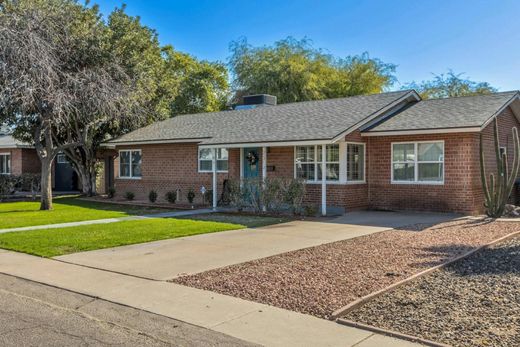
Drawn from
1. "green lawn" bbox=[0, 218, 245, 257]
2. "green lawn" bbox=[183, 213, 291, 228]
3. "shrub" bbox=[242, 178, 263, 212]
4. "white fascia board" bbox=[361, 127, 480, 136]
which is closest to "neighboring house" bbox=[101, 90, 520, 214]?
"white fascia board" bbox=[361, 127, 480, 136]

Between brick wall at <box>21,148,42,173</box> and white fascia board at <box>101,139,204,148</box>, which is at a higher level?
white fascia board at <box>101,139,204,148</box>

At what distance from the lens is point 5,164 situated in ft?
112

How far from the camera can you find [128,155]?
25.6m

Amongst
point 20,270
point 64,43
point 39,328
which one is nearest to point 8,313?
point 39,328

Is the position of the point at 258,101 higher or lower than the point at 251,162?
higher

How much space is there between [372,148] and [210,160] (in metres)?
7.23

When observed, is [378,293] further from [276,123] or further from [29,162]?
[29,162]

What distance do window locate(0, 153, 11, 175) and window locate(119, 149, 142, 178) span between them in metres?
12.4

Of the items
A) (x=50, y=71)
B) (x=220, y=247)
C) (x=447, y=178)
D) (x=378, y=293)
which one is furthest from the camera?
(x=50, y=71)

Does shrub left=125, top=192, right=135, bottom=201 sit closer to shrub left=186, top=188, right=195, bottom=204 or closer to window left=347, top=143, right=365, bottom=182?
shrub left=186, top=188, right=195, bottom=204

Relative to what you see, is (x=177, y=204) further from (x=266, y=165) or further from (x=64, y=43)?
(x=64, y=43)

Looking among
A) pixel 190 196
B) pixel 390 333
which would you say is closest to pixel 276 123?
pixel 190 196

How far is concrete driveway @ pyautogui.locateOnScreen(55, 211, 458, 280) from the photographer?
8602 millimetres

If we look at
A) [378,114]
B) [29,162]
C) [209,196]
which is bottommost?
[209,196]
